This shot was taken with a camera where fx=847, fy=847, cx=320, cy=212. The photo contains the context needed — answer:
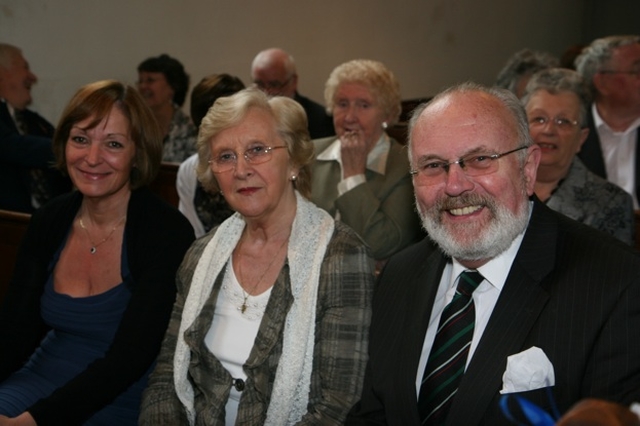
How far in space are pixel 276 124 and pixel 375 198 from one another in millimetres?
989

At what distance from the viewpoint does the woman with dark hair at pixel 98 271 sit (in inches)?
113

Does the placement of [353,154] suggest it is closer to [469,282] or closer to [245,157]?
[245,157]

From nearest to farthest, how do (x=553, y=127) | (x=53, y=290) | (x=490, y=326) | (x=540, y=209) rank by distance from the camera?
1. (x=490, y=326)
2. (x=540, y=209)
3. (x=53, y=290)
4. (x=553, y=127)

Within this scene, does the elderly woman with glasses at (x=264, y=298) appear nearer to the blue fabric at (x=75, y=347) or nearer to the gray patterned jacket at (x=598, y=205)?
the blue fabric at (x=75, y=347)

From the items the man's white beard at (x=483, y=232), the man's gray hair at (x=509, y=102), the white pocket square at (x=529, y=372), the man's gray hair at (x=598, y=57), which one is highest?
the man's gray hair at (x=509, y=102)

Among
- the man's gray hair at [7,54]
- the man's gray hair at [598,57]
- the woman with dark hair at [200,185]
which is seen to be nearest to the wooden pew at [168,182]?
the woman with dark hair at [200,185]

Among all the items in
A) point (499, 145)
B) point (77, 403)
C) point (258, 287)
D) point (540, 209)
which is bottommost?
point (77, 403)

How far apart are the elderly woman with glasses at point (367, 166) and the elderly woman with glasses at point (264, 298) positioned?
2.54 feet

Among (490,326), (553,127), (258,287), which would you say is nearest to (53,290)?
(258,287)

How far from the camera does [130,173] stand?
3.18 m

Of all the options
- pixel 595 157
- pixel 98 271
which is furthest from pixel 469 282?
pixel 595 157

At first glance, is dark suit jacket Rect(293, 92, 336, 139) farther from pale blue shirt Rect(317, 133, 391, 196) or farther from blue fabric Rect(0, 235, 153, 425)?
blue fabric Rect(0, 235, 153, 425)

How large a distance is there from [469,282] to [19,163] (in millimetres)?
3271

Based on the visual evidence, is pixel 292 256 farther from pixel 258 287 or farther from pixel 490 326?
pixel 490 326
